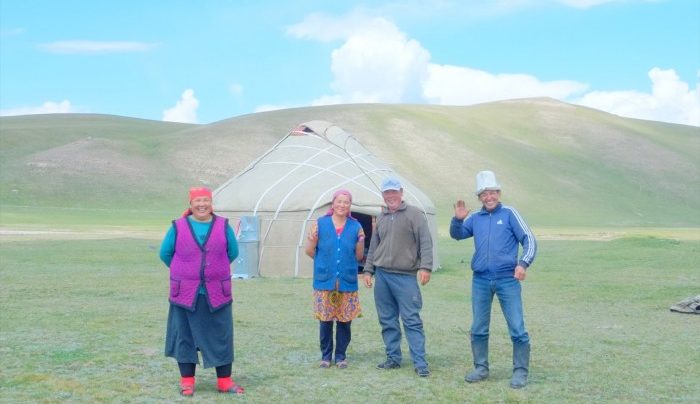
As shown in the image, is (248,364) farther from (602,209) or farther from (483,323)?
(602,209)

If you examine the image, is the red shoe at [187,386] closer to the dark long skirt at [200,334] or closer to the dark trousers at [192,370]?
the dark trousers at [192,370]

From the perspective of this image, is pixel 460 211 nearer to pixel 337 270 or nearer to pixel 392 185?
pixel 392 185

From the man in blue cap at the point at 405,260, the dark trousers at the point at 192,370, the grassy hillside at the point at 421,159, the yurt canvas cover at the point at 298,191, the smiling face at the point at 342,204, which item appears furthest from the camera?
the grassy hillside at the point at 421,159

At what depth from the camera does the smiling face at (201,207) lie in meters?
6.29

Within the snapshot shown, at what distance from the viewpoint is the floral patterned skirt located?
7.38 meters

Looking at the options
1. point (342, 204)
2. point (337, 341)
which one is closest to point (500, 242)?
point (342, 204)

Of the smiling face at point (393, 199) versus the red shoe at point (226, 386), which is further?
the smiling face at point (393, 199)

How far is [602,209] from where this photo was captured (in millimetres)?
68812

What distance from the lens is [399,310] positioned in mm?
7297

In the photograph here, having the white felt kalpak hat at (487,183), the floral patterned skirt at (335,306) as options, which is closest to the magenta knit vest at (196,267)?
the floral patterned skirt at (335,306)

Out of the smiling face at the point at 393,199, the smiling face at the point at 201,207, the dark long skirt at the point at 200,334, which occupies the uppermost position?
the smiling face at the point at 393,199

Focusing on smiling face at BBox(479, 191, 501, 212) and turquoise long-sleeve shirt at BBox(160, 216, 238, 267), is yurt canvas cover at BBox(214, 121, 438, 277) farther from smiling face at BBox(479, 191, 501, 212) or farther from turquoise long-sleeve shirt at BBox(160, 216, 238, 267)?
turquoise long-sleeve shirt at BBox(160, 216, 238, 267)

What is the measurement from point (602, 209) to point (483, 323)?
64.6m

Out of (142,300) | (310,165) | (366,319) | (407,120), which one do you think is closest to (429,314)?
(366,319)
